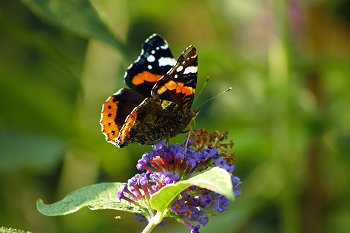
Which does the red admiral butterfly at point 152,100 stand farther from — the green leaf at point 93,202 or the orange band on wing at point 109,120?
the green leaf at point 93,202

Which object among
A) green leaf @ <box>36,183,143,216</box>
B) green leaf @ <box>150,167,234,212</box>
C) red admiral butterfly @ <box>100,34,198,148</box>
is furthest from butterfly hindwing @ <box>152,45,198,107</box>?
green leaf @ <box>150,167,234,212</box>

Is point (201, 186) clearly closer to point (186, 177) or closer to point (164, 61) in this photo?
point (186, 177)

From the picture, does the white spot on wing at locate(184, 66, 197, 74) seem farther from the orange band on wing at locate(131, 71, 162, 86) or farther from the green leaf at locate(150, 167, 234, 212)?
the green leaf at locate(150, 167, 234, 212)

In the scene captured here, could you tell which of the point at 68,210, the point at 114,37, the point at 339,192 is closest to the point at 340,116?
the point at 339,192

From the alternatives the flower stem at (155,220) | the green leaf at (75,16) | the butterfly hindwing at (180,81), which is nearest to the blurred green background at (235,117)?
the green leaf at (75,16)

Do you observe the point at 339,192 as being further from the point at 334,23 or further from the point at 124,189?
the point at 124,189

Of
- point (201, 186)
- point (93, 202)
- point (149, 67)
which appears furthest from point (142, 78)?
point (201, 186)

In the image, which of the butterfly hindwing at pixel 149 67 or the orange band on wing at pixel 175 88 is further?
the butterfly hindwing at pixel 149 67
